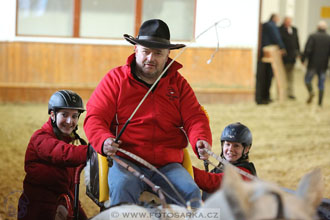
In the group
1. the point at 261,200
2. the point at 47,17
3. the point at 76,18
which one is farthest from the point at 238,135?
the point at 47,17

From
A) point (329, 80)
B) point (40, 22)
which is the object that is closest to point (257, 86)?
point (40, 22)

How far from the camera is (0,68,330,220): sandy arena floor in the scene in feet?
21.6

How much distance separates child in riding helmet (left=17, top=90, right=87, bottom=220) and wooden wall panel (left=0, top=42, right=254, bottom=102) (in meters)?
7.67

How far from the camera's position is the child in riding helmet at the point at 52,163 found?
3.90m

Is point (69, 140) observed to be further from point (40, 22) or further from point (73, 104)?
point (40, 22)

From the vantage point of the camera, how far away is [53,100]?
A: 427 centimetres

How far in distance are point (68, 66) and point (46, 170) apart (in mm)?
8420

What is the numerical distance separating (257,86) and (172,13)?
2.50 m

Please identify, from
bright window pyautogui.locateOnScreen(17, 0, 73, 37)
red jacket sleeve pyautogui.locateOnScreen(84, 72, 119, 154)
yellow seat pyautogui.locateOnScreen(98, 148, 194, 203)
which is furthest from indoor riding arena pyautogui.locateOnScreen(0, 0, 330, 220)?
yellow seat pyautogui.locateOnScreen(98, 148, 194, 203)

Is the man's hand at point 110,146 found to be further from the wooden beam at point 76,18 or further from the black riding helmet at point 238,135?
the wooden beam at point 76,18

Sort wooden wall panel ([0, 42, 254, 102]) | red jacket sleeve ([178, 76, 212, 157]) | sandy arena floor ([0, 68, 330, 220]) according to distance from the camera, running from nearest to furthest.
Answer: red jacket sleeve ([178, 76, 212, 157])
sandy arena floor ([0, 68, 330, 220])
wooden wall panel ([0, 42, 254, 102])

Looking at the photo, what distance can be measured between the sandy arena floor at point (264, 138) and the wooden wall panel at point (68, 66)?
0.57m

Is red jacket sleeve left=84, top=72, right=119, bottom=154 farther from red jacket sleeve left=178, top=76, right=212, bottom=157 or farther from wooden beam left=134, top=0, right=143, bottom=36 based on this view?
wooden beam left=134, top=0, right=143, bottom=36

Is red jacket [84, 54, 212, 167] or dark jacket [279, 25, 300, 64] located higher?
dark jacket [279, 25, 300, 64]
